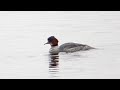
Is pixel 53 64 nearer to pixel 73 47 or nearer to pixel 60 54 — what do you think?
pixel 60 54

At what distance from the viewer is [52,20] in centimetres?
4141

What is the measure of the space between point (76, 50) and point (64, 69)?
501 centimetres

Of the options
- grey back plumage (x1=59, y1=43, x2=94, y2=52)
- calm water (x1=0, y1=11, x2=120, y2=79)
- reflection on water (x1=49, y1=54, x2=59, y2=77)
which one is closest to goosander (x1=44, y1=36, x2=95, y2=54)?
grey back plumage (x1=59, y1=43, x2=94, y2=52)

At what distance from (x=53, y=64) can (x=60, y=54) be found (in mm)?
3257

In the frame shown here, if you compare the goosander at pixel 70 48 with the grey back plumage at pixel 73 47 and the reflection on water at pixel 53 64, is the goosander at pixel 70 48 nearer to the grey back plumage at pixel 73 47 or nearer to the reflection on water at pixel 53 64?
the grey back plumage at pixel 73 47

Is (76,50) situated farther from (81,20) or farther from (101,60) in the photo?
(81,20)

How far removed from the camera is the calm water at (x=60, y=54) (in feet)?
68.3

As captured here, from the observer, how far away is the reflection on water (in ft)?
68.1

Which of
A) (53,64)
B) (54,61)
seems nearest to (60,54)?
(54,61)

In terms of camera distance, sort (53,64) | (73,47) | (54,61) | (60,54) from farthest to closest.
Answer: (73,47)
(60,54)
(54,61)
(53,64)

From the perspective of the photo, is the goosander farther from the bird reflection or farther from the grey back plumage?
the bird reflection

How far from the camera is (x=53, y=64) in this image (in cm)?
2261

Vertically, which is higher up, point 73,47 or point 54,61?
point 73,47

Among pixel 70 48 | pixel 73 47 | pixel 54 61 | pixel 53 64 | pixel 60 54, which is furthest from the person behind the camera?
pixel 73 47
